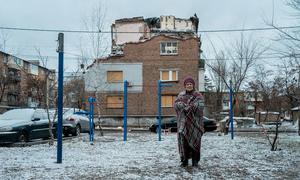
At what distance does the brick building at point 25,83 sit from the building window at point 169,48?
1243 cm

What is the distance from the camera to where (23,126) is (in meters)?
14.9

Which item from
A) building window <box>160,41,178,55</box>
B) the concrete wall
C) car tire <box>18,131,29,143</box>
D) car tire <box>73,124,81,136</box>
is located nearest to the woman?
car tire <box>18,131,29,143</box>

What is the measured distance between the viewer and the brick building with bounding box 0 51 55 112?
56.8 ft

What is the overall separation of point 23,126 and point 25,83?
4335cm

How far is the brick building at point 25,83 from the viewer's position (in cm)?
1731

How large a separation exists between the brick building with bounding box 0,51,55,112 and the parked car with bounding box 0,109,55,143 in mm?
960

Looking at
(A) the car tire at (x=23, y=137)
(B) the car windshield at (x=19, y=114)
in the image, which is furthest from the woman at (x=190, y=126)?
(B) the car windshield at (x=19, y=114)

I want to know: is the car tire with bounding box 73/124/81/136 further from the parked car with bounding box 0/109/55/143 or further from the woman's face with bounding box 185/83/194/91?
the woman's face with bounding box 185/83/194/91

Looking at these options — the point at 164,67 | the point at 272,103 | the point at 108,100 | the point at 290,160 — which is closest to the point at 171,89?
the point at 164,67

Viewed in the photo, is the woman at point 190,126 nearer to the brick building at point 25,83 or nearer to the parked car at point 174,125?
the brick building at point 25,83

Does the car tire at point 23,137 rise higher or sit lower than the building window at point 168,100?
lower

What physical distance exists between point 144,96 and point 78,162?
112 feet

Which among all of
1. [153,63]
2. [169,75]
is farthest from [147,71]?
[169,75]

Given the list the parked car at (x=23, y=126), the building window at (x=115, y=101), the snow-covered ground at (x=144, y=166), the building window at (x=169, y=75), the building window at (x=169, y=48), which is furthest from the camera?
the building window at (x=169, y=48)
